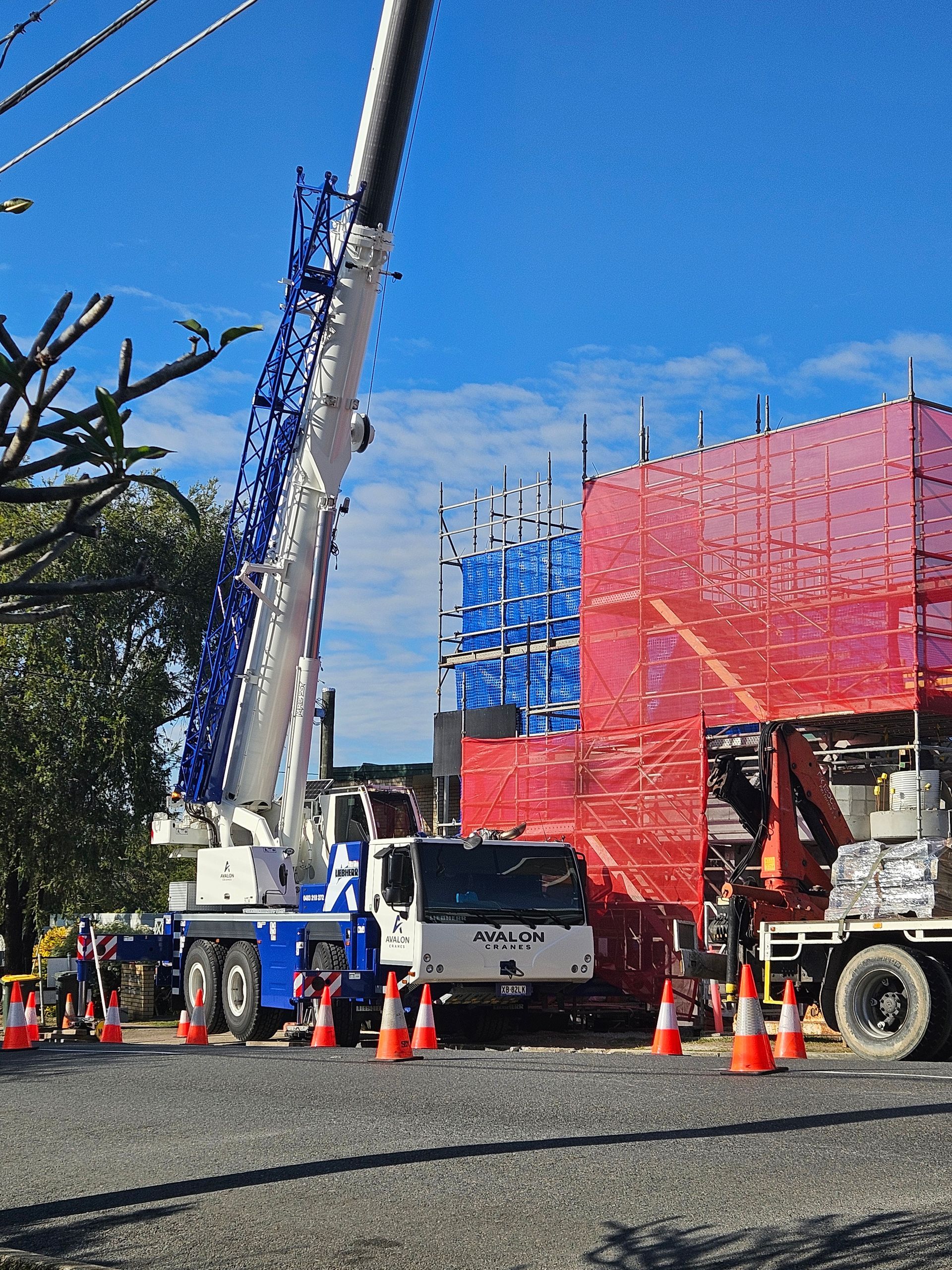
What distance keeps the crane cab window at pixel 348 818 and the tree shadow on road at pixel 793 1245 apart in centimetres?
1325

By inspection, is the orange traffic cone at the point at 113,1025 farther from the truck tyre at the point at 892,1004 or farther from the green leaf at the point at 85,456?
the green leaf at the point at 85,456

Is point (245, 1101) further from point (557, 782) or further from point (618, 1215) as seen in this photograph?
point (557, 782)

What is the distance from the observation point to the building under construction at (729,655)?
22.1 m

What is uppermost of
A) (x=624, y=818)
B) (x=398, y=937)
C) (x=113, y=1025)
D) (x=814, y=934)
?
(x=624, y=818)

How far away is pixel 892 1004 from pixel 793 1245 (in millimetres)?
9162

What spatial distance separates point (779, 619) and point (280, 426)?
8881mm

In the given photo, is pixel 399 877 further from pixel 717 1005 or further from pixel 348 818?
pixel 717 1005

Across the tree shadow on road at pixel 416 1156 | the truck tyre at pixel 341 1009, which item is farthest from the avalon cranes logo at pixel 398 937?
the tree shadow on road at pixel 416 1156

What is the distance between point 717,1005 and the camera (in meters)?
17.7

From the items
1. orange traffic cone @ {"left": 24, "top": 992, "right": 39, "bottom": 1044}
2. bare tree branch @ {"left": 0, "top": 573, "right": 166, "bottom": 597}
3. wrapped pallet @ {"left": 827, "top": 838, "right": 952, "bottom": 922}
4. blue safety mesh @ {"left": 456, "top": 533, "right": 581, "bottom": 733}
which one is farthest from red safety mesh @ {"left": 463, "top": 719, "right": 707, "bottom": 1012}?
bare tree branch @ {"left": 0, "top": 573, "right": 166, "bottom": 597}

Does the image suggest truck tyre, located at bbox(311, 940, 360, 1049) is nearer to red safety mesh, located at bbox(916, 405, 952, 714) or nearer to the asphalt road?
the asphalt road

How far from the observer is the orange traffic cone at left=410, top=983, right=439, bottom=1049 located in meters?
→ 15.4

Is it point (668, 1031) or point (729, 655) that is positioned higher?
point (729, 655)

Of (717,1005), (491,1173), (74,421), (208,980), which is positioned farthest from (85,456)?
(208,980)
